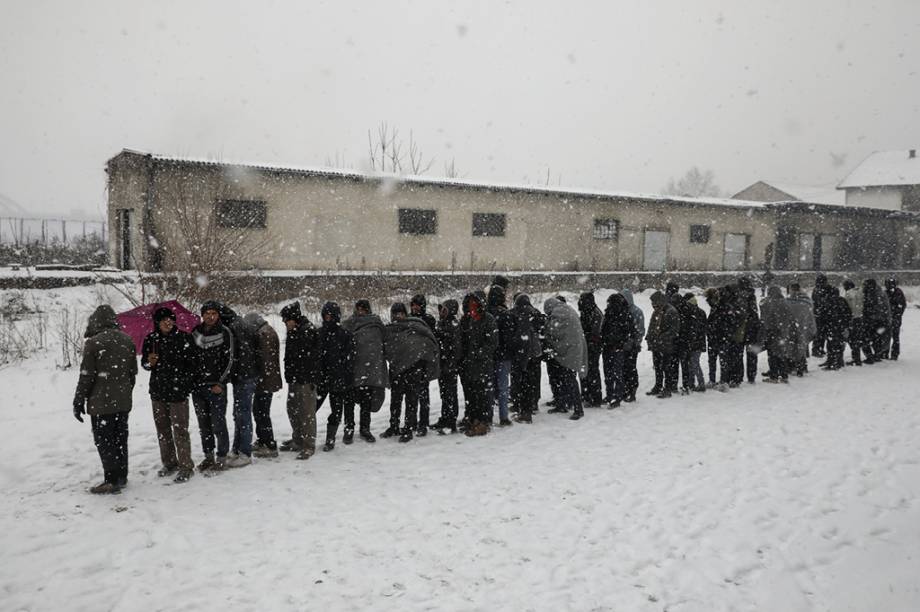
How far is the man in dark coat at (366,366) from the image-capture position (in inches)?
254

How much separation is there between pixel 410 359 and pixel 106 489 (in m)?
3.22

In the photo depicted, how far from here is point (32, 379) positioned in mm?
9781

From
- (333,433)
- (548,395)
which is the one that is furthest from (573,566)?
(548,395)

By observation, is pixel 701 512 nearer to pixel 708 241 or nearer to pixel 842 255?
pixel 708 241

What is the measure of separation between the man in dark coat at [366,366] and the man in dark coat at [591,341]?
3.02m

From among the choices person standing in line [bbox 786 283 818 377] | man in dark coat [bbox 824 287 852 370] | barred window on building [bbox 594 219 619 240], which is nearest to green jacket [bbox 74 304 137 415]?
person standing in line [bbox 786 283 818 377]

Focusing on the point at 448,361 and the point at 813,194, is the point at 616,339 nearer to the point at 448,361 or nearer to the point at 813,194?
the point at 448,361

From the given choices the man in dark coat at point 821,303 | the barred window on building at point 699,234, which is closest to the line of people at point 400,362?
the man in dark coat at point 821,303

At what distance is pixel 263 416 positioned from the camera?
6.12 m

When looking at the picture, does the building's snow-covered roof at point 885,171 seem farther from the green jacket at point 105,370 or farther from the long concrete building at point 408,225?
the green jacket at point 105,370

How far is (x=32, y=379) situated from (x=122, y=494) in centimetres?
633

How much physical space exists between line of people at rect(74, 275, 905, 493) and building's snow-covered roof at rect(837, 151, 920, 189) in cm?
4426

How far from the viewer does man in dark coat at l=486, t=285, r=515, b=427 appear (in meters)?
7.30

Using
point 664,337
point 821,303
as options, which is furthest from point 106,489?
point 821,303
